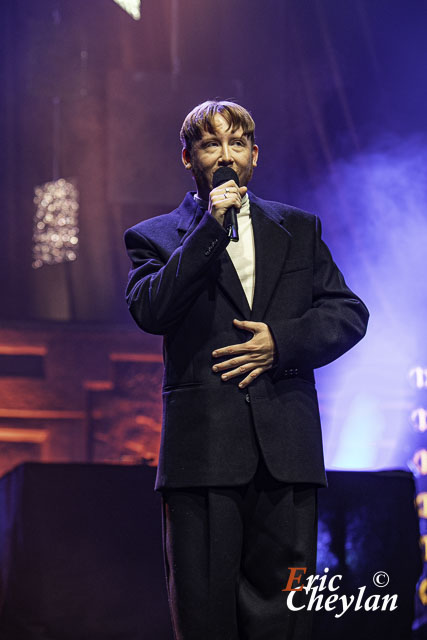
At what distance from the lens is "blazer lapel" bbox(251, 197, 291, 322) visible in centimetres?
141

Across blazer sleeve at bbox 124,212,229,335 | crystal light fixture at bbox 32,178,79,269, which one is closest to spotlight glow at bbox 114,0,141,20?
crystal light fixture at bbox 32,178,79,269

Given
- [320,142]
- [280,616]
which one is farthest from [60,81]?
[280,616]

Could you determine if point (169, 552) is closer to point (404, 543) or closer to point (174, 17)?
point (404, 543)

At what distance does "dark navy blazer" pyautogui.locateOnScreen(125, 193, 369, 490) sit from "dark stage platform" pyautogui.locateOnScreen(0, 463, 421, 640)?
936 millimetres

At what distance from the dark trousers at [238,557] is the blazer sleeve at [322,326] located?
22 cm

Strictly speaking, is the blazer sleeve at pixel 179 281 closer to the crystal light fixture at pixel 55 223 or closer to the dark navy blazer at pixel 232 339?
the dark navy blazer at pixel 232 339

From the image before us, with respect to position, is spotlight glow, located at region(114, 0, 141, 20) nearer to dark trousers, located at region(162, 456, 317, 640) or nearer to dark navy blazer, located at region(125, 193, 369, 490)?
dark navy blazer, located at region(125, 193, 369, 490)

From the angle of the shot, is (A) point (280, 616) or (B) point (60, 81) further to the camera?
(B) point (60, 81)

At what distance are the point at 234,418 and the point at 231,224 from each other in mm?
368

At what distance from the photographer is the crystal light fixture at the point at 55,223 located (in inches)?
172

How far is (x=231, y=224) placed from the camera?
1.32 metres

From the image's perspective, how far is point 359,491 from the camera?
2.23 metres

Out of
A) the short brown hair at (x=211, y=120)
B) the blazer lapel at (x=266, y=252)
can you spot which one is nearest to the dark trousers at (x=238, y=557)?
the blazer lapel at (x=266, y=252)

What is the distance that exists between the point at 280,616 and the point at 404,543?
3.40 feet
